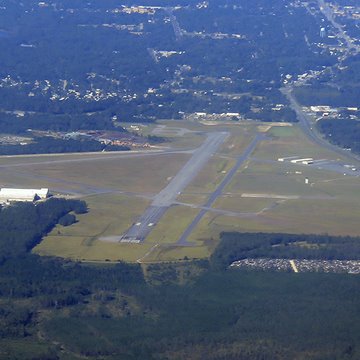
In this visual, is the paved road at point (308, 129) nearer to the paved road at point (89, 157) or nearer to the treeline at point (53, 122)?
the paved road at point (89, 157)

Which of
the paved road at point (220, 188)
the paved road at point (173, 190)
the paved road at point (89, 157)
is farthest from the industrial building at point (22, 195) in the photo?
the paved road at point (89, 157)

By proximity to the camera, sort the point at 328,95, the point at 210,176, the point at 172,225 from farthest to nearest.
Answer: the point at 328,95, the point at 210,176, the point at 172,225

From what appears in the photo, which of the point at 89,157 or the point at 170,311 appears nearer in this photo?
the point at 170,311

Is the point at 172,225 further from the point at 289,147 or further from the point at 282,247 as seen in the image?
the point at 289,147

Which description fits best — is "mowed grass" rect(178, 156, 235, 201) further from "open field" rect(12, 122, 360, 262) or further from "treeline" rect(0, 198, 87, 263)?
"treeline" rect(0, 198, 87, 263)

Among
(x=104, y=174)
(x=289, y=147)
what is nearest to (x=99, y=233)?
(x=104, y=174)

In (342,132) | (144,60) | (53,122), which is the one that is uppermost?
(53,122)

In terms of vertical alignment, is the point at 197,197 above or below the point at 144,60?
above
